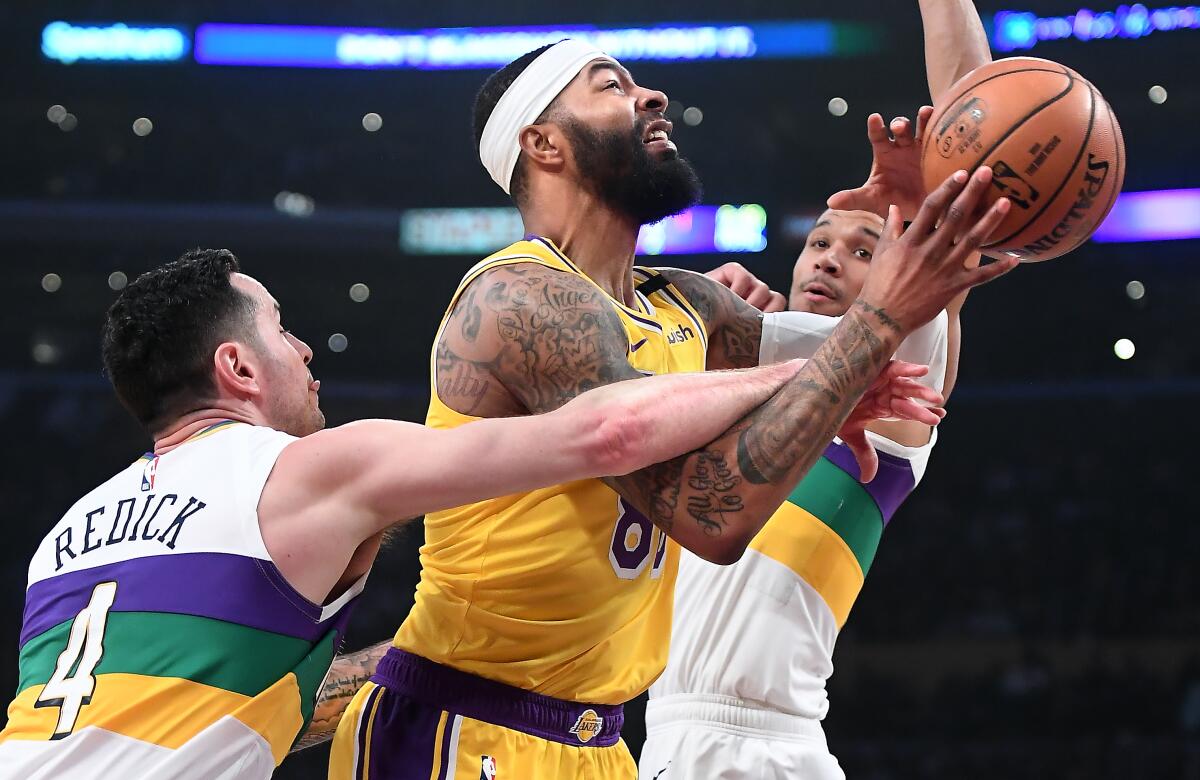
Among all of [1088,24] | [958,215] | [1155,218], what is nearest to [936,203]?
[958,215]

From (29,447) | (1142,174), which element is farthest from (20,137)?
(1142,174)

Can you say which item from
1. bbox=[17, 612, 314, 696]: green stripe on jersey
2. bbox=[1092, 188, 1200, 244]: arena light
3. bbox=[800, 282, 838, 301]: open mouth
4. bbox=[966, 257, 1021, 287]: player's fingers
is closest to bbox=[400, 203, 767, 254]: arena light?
bbox=[1092, 188, 1200, 244]: arena light

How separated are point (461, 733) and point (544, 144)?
5.12 ft

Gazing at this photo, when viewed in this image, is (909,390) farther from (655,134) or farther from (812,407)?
(655,134)

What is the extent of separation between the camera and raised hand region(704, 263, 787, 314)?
403 centimetres

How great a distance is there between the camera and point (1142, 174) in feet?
59.0

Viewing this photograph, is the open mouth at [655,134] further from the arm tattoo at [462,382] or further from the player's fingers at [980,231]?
the player's fingers at [980,231]

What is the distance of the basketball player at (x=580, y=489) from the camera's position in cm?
265

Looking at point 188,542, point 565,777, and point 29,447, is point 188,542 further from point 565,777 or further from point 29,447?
point 29,447

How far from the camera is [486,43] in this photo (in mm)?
17734

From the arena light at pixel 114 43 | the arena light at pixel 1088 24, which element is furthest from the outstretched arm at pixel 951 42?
the arena light at pixel 114 43

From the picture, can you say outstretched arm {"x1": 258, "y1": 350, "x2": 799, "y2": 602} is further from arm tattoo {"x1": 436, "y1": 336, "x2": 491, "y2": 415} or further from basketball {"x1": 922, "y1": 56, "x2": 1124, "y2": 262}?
basketball {"x1": 922, "y1": 56, "x2": 1124, "y2": 262}

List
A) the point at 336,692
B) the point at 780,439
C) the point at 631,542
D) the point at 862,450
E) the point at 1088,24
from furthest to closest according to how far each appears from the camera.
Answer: the point at 1088,24 < the point at 336,692 < the point at 631,542 < the point at 862,450 < the point at 780,439

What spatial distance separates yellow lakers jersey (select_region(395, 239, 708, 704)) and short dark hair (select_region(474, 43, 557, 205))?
45 cm
